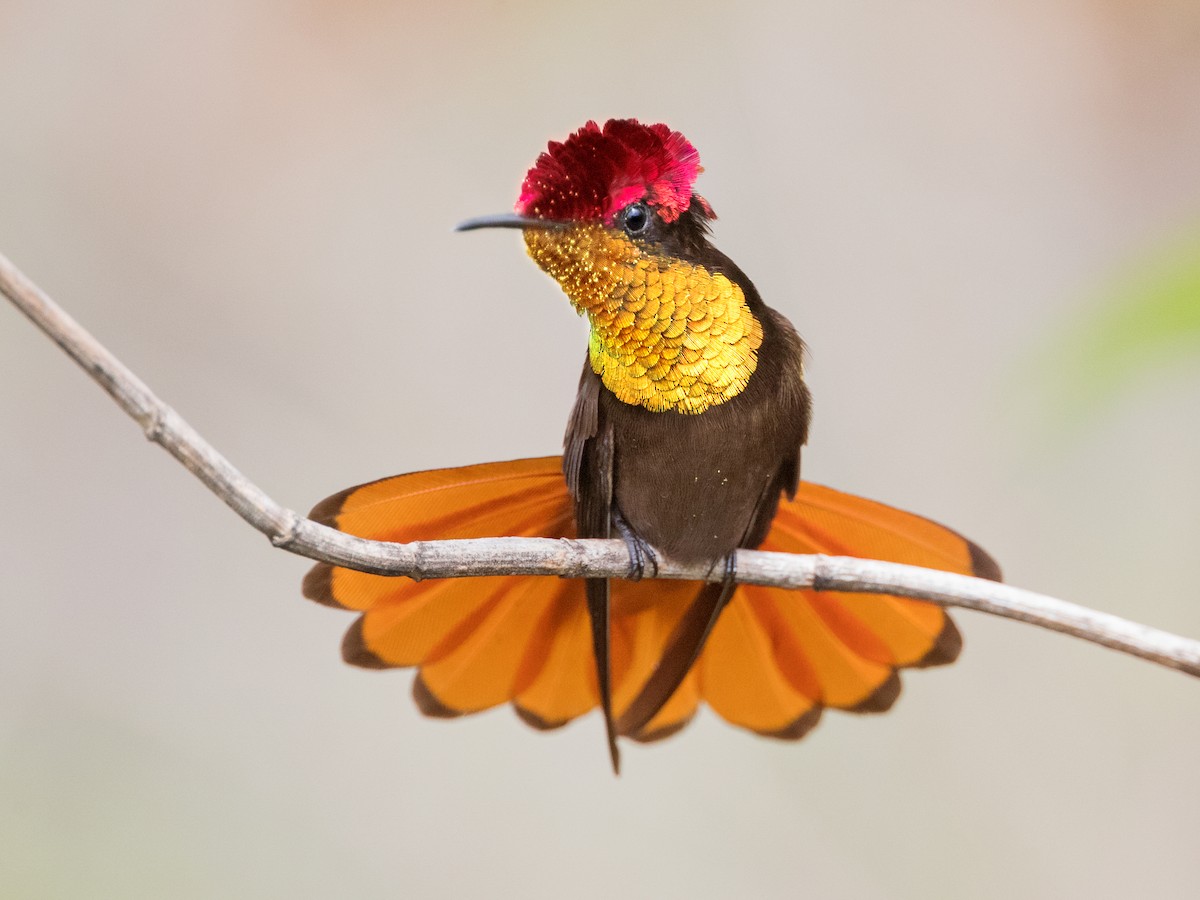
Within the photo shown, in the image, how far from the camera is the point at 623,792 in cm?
270

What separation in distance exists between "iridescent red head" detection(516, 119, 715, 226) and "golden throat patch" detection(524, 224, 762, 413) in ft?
0.10

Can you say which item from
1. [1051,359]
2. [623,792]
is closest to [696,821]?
[623,792]

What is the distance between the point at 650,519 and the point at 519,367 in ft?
4.16

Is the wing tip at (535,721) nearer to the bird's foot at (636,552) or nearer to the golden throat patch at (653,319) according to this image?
the bird's foot at (636,552)

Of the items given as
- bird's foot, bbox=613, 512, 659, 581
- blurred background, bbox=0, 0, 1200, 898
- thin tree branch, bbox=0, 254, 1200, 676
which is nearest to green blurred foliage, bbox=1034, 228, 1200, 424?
thin tree branch, bbox=0, 254, 1200, 676

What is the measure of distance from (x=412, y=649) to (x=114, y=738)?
1.25m

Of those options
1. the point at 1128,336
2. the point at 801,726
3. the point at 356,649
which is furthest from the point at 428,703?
the point at 1128,336

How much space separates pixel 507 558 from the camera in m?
1.30

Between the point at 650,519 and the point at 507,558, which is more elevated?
the point at 650,519

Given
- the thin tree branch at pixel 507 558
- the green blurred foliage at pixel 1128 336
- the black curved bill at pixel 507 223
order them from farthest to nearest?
the black curved bill at pixel 507 223, the thin tree branch at pixel 507 558, the green blurred foliage at pixel 1128 336

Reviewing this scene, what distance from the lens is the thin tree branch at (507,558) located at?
921mm

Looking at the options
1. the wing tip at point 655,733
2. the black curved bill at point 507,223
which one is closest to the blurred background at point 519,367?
the wing tip at point 655,733

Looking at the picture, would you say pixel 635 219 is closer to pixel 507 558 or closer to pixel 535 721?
pixel 507 558

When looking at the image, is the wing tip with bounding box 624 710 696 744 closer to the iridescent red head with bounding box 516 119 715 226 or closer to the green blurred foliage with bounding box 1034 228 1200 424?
the iridescent red head with bounding box 516 119 715 226
